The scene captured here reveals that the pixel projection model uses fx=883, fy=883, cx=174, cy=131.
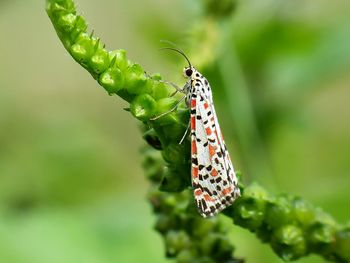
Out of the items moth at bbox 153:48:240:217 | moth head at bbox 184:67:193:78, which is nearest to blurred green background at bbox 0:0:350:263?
moth head at bbox 184:67:193:78

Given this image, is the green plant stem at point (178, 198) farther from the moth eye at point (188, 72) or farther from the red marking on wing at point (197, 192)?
the moth eye at point (188, 72)

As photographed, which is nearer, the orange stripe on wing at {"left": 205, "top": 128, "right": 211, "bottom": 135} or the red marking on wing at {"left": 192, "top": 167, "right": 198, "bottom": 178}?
the red marking on wing at {"left": 192, "top": 167, "right": 198, "bottom": 178}

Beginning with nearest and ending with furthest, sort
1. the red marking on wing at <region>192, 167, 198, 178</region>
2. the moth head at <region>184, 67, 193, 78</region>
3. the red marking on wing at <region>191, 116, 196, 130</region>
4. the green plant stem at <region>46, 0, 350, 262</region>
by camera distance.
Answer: the green plant stem at <region>46, 0, 350, 262</region> < the red marking on wing at <region>192, 167, 198, 178</region> < the red marking on wing at <region>191, 116, 196, 130</region> < the moth head at <region>184, 67, 193, 78</region>

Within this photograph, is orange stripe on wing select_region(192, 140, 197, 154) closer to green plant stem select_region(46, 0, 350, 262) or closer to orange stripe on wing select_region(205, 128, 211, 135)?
green plant stem select_region(46, 0, 350, 262)

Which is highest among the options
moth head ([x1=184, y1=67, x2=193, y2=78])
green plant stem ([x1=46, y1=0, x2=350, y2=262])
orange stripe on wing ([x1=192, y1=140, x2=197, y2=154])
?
moth head ([x1=184, y1=67, x2=193, y2=78])

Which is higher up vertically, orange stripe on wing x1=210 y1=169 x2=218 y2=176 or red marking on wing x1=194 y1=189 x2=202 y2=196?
orange stripe on wing x1=210 y1=169 x2=218 y2=176

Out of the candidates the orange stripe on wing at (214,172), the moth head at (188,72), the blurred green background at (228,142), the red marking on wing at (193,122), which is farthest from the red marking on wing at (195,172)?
the blurred green background at (228,142)

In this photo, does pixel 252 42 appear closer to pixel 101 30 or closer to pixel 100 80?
pixel 100 80
